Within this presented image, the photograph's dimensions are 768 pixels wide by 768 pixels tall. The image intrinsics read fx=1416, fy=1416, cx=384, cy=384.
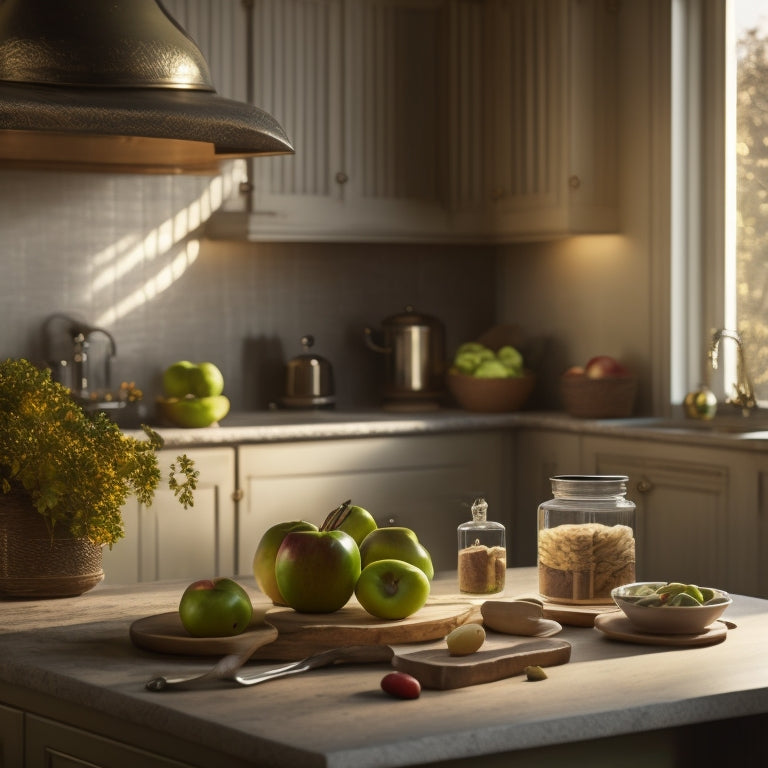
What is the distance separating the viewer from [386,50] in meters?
4.80

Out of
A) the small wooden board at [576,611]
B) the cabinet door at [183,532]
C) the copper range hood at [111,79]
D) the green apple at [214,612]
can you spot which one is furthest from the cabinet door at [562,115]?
the green apple at [214,612]

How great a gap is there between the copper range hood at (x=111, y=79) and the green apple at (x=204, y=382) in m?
1.85

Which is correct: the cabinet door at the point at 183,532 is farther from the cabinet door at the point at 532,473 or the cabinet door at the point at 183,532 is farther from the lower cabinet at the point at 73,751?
the lower cabinet at the point at 73,751

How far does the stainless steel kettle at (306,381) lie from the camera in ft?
15.4

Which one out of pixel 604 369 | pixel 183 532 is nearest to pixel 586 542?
pixel 183 532

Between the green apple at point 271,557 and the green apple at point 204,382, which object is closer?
the green apple at point 271,557

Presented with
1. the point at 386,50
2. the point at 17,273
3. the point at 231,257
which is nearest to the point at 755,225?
the point at 386,50

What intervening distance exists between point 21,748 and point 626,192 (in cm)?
330

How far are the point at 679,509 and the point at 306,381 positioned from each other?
53.6 inches

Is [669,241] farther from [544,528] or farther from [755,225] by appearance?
[544,528]

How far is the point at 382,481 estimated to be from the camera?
4.34 meters

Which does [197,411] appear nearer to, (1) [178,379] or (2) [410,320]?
(1) [178,379]

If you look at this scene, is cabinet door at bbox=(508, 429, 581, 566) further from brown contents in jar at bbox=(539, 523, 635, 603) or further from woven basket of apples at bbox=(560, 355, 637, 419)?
brown contents in jar at bbox=(539, 523, 635, 603)

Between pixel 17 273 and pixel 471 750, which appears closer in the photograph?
pixel 471 750
